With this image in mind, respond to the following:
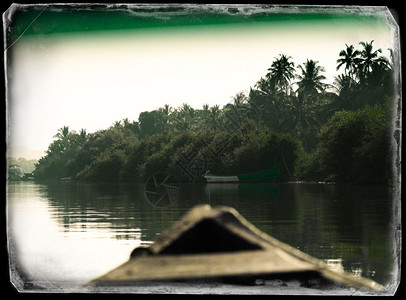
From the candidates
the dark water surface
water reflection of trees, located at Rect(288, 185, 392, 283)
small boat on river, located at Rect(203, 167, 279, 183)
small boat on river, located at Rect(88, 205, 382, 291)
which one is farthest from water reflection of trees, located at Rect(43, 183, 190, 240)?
water reflection of trees, located at Rect(288, 185, 392, 283)

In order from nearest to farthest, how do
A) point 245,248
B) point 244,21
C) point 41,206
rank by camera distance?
point 245,248 < point 244,21 < point 41,206

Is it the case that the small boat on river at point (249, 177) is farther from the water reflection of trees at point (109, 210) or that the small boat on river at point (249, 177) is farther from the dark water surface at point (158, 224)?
the water reflection of trees at point (109, 210)

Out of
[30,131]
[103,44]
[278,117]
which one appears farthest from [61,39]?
[278,117]

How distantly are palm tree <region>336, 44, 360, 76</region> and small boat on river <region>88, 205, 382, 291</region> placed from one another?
177cm

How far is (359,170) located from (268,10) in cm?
168

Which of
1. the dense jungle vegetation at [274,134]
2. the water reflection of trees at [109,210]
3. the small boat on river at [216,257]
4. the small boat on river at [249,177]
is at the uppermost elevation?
the dense jungle vegetation at [274,134]

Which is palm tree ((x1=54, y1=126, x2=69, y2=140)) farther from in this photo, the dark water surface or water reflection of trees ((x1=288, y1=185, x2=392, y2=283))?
water reflection of trees ((x1=288, y1=185, x2=392, y2=283))

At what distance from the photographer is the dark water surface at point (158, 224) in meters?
6.25

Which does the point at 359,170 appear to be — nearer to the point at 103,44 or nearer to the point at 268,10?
the point at 268,10

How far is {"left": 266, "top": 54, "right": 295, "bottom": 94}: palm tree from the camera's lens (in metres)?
6.38

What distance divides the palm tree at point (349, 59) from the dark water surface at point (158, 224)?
1068 millimetres

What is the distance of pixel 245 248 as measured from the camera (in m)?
5.64

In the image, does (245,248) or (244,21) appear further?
(244,21)

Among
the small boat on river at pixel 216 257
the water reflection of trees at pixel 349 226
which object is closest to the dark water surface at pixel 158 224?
the water reflection of trees at pixel 349 226
